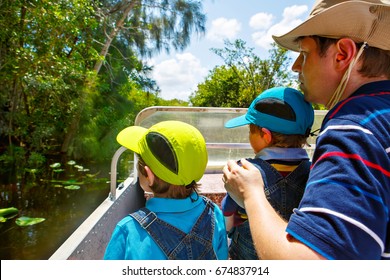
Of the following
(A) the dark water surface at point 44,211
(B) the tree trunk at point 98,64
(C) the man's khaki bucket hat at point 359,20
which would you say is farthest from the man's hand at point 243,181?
(B) the tree trunk at point 98,64

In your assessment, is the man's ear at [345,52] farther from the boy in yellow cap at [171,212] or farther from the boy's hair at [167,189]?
the boy's hair at [167,189]

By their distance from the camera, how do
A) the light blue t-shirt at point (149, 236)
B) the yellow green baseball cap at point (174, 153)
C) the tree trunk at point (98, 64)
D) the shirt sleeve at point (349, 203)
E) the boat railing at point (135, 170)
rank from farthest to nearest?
the tree trunk at point (98, 64)
the boat railing at point (135, 170)
the yellow green baseball cap at point (174, 153)
the light blue t-shirt at point (149, 236)
the shirt sleeve at point (349, 203)

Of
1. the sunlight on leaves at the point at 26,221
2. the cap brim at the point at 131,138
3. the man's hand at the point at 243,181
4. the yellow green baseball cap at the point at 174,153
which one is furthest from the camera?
the sunlight on leaves at the point at 26,221

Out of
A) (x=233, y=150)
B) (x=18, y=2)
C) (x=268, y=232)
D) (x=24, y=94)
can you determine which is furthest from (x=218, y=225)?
(x=24, y=94)

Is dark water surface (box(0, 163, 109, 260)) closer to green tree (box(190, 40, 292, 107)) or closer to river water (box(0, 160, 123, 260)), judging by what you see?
river water (box(0, 160, 123, 260))

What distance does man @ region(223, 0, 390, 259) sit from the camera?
0.63 meters

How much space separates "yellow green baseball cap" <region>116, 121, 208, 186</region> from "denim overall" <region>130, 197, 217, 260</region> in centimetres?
17

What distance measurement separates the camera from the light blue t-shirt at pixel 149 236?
1124 mm

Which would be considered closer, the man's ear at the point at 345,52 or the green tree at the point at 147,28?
the man's ear at the point at 345,52

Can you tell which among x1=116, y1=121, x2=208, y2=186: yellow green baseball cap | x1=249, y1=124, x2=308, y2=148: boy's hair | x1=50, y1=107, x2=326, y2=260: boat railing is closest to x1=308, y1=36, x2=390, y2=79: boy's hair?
x1=249, y1=124, x2=308, y2=148: boy's hair

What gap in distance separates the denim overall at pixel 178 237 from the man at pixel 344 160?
38cm

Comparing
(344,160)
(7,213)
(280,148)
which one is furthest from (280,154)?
(7,213)
